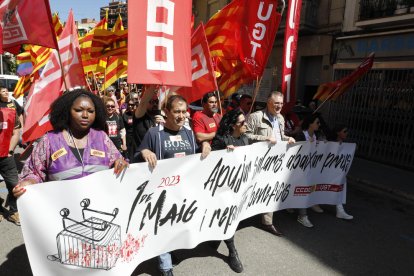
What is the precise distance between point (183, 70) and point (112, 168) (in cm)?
135

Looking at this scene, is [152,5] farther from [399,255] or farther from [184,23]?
[399,255]

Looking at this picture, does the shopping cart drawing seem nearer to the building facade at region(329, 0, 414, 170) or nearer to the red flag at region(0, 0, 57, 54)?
the red flag at region(0, 0, 57, 54)

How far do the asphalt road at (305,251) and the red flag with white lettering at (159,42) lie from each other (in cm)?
185

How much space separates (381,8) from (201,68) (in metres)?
7.85

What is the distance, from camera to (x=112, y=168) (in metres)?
2.45

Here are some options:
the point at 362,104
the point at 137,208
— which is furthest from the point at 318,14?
the point at 137,208

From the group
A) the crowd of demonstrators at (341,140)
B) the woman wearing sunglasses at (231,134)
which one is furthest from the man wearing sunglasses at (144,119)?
the crowd of demonstrators at (341,140)

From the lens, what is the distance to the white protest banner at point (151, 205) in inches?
86.0

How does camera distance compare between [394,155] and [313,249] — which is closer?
[313,249]

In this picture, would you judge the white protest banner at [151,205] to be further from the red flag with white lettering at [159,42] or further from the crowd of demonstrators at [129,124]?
the crowd of demonstrators at [129,124]

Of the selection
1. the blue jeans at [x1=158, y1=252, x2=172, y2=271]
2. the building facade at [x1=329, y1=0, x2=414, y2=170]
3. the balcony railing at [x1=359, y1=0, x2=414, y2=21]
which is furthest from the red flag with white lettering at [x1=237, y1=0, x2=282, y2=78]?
the balcony railing at [x1=359, y1=0, x2=414, y2=21]

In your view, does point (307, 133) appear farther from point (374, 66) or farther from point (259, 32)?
point (374, 66)

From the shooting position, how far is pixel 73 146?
235 centimetres

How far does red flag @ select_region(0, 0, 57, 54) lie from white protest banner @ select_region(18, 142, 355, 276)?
1999mm
